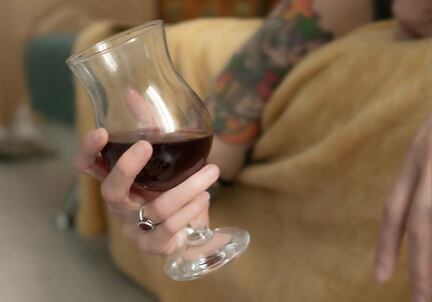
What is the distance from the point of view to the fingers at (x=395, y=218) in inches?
18.1

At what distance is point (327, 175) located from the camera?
73 cm

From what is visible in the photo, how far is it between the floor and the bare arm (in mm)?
532

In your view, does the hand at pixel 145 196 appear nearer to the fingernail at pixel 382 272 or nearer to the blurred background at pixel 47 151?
the fingernail at pixel 382 272

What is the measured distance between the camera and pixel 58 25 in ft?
9.00

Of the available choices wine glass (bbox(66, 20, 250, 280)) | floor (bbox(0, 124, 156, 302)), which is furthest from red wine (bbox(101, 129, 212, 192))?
floor (bbox(0, 124, 156, 302))

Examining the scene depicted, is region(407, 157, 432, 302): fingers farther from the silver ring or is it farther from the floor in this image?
the floor

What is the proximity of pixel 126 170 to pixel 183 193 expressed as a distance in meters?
0.07

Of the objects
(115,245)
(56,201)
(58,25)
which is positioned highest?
(58,25)

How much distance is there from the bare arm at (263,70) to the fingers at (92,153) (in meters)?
0.24

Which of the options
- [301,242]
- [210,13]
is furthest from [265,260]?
[210,13]

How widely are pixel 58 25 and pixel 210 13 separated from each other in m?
0.70

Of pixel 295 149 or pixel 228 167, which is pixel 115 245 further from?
pixel 295 149

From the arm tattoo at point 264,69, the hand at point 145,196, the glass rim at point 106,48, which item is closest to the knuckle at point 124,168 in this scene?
the hand at point 145,196

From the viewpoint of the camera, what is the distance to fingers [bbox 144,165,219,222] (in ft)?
1.92
